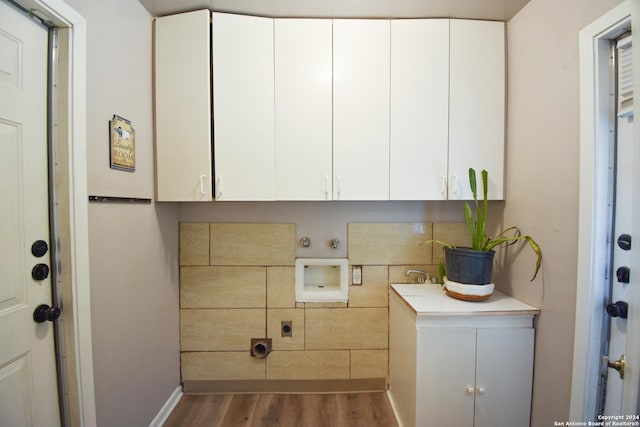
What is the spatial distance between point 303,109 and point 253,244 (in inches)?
39.5

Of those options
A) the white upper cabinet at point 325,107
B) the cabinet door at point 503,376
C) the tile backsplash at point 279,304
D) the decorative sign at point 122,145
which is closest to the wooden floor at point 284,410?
the tile backsplash at point 279,304

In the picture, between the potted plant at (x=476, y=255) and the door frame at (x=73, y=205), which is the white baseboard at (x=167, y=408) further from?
the potted plant at (x=476, y=255)

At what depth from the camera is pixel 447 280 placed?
144cm

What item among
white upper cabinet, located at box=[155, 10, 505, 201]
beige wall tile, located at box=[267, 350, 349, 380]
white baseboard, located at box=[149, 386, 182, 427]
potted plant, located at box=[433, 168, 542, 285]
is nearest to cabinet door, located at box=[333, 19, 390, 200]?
white upper cabinet, located at box=[155, 10, 505, 201]

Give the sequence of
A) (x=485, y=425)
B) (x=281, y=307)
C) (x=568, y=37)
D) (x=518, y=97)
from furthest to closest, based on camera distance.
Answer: (x=281, y=307) → (x=518, y=97) → (x=485, y=425) → (x=568, y=37)

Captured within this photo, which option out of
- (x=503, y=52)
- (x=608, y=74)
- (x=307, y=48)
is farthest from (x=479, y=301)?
(x=307, y=48)

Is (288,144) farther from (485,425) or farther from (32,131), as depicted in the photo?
(485,425)

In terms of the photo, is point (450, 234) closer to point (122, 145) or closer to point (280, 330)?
point (280, 330)

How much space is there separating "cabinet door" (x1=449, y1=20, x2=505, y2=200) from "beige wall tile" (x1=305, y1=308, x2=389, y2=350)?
1029 mm

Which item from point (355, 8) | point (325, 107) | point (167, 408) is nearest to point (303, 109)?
point (325, 107)

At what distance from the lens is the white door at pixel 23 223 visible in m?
0.83

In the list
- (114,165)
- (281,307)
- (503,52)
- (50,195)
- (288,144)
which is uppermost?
(503,52)

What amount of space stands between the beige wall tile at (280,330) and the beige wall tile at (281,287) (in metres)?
0.04

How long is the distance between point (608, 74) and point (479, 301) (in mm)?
1171
